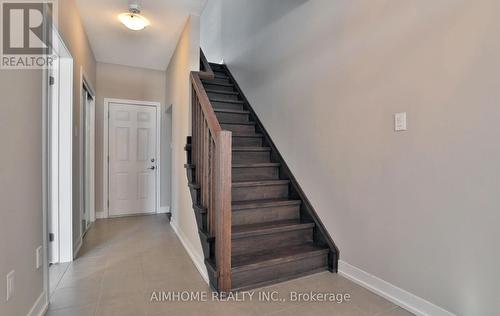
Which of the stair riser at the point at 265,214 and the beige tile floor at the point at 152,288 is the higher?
the stair riser at the point at 265,214

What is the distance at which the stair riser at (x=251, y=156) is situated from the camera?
10.3ft

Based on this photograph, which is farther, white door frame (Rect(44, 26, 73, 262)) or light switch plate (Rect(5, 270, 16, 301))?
white door frame (Rect(44, 26, 73, 262))

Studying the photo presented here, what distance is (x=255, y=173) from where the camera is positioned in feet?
9.82

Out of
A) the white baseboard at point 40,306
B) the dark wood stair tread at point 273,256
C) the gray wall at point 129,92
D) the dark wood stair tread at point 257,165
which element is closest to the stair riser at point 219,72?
the gray wall at point 129,92

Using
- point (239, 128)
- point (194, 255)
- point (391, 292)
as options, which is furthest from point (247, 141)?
point (391, 292)

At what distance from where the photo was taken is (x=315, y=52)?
8.39 feet

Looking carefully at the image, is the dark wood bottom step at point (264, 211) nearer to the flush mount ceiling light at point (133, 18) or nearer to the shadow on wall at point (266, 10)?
the shadow on wall at point (266, 10)

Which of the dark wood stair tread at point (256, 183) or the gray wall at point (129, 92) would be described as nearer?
the dark wood stair tread at point (256, 183)

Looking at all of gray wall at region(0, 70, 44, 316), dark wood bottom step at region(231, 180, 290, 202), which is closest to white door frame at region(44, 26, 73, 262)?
gray wall at region(0, 70, 44, 316)

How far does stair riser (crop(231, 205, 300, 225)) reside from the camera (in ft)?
8.05

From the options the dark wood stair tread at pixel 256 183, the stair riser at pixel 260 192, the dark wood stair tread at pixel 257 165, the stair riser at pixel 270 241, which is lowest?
the stair riser at pixel 270 241

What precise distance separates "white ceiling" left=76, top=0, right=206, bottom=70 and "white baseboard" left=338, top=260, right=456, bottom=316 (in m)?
2.90

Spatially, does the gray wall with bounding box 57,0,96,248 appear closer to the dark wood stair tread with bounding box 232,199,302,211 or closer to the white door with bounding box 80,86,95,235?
the white door with bounding box 80,86,95,235

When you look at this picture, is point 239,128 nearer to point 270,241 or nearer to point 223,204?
point 270,241
